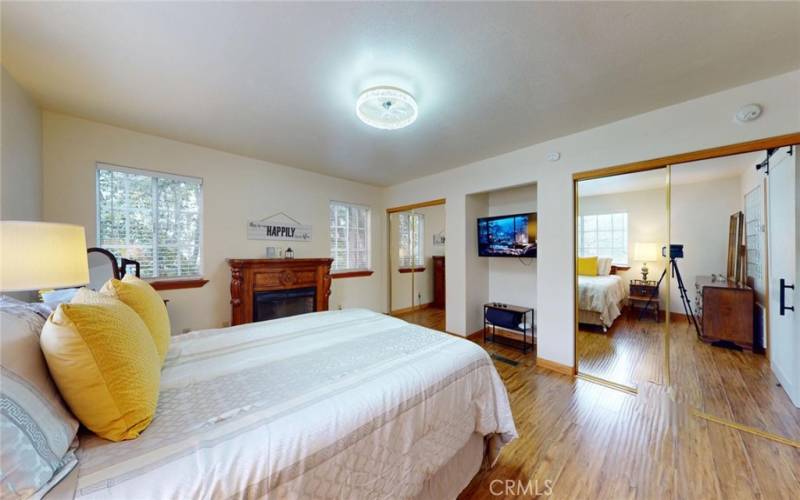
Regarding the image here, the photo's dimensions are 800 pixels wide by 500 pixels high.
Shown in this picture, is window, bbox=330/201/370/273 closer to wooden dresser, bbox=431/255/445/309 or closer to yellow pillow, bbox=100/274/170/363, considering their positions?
wooden dresser, bbox=431/255/445/309

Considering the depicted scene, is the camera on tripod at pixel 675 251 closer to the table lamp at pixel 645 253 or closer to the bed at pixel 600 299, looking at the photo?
the table lamp at pixel 645 253

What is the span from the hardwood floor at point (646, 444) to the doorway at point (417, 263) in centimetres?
288

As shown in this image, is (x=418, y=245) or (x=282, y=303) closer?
(x=282, y=303)

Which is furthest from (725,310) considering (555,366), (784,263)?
(555,366)

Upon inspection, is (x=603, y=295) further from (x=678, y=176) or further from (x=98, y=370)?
(x=98, y=370)

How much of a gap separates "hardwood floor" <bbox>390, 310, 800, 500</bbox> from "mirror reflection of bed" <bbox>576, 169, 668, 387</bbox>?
0.18m

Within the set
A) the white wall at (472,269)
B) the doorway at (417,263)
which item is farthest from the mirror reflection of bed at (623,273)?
the doorway at (417,263)

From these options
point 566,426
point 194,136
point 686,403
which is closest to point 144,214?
point 194,136

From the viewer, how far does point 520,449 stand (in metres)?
1.80

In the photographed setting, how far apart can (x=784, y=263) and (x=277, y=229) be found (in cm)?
502

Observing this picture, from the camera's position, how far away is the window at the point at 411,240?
5496 mm

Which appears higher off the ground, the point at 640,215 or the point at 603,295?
the point at 640,215

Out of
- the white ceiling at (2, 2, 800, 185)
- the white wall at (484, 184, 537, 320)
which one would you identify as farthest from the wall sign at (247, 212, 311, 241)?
the white wall at (484, 184, 537, 320)

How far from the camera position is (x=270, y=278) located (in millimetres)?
3547
